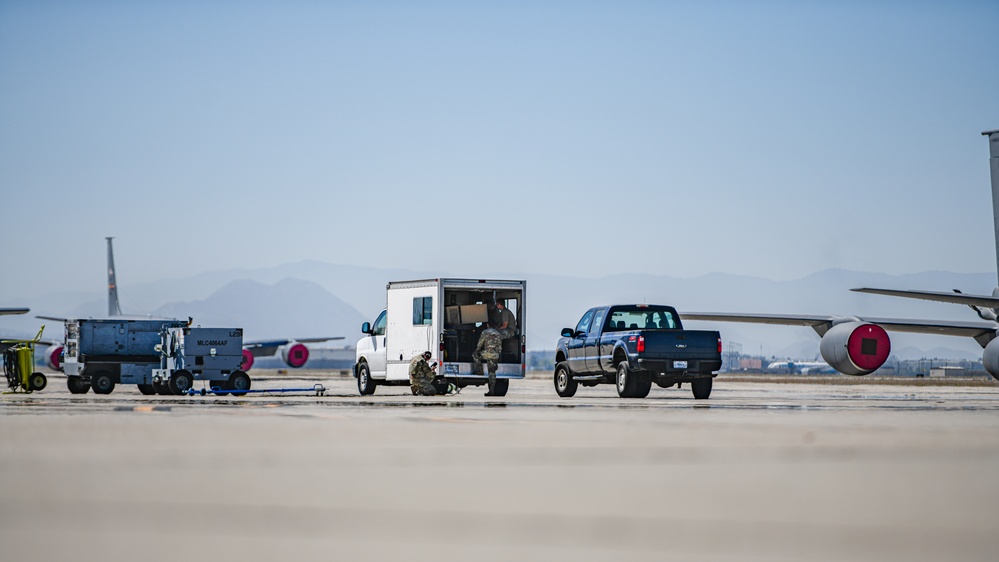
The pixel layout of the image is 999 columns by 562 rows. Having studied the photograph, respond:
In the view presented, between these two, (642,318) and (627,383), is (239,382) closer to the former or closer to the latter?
(627,383)

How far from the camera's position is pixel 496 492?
24.6ft

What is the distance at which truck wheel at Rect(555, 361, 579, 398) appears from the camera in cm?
2823

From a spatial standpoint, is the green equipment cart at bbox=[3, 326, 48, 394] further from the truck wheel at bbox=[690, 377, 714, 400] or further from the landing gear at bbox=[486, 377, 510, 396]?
the truck wheel at bbox=[690, 377, 714, 400]

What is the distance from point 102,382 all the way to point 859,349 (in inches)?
756

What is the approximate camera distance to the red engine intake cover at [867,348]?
28.8 metres

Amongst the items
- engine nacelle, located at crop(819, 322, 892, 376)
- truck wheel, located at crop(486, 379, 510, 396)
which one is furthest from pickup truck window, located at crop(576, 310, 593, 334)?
engine nacelle, located at crop(819, 322, 892, 376)

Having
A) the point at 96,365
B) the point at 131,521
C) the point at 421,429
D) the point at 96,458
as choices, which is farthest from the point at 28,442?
the point at 96,365

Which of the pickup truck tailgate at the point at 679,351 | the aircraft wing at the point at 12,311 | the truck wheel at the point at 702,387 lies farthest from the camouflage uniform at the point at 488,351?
the aircraft wing at the point at 12,311

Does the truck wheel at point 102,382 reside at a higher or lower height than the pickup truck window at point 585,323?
lower

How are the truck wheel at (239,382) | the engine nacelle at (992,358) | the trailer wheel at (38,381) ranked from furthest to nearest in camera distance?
1. the trailer wheel at (38,381)
2. the truck wheel at (239,382)
3. the engine nacelle at (992,358)

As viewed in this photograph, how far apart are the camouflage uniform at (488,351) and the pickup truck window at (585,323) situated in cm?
264

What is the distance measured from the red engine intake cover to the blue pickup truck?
16.2 ft

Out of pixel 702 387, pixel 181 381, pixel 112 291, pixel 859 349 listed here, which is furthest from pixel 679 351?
pixel 112 291

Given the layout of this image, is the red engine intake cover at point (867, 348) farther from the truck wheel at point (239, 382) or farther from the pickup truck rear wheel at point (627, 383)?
the truck wheel at point (239, 382)
